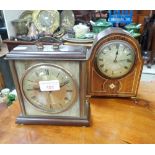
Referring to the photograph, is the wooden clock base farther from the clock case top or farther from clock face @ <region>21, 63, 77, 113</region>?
the clock case top

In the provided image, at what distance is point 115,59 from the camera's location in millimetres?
693

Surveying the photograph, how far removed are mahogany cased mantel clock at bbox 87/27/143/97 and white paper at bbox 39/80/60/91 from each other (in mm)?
176

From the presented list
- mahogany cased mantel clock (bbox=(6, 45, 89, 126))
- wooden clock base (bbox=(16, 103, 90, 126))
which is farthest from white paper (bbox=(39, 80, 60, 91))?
wooden clock base (bbox=(16, 103, 90, 126))

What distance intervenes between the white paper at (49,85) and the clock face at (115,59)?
200 millimetres

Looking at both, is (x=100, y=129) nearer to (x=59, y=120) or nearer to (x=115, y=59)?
(x=59, y=120)

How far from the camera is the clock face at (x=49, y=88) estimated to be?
55 centimetres

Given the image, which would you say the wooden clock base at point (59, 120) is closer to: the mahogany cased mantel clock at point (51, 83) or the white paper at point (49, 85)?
the mahogany cased mantel clock at point (51, 83)

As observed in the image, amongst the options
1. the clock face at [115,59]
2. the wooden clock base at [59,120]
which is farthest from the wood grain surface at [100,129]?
the clock face at [115,59]

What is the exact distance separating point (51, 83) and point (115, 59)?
0.28 meters

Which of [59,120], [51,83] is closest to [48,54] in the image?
[51,83]

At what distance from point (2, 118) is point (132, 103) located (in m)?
0.52
